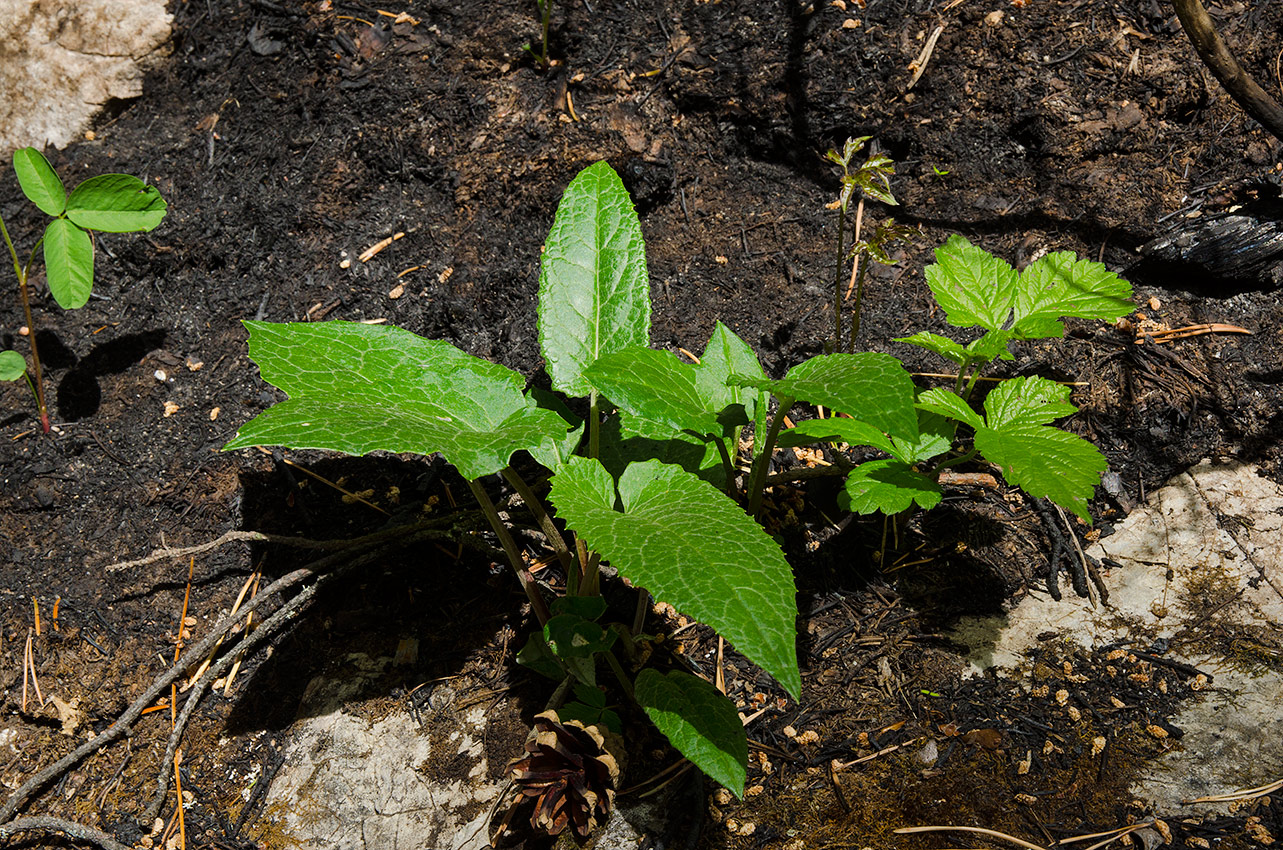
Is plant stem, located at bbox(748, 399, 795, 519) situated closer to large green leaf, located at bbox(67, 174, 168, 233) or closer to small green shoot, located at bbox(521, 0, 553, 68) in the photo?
small green shoot, located at bbox(521, 0, 553, 68)

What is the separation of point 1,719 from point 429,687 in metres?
1.15

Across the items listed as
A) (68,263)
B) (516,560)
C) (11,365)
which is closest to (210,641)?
(516,560)

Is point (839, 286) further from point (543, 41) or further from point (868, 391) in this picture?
point (543, 41)

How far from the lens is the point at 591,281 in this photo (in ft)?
6.06

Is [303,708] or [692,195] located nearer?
[303,708]

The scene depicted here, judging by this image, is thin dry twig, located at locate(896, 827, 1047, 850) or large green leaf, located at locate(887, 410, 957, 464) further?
large green leaf, located at locate(887, 410, 957, 464)

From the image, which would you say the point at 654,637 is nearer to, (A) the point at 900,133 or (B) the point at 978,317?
(B) the point at 978,317

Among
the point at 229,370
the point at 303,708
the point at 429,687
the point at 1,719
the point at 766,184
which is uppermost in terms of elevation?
the point at 766,184

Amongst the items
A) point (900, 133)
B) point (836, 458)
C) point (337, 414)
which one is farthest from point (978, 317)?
point (337, 414)

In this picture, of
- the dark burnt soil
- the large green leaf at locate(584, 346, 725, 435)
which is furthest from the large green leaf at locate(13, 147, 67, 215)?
the large green leaf at locate(584, 346, 725, 435)

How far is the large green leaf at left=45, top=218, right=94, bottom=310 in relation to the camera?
7.62 ft

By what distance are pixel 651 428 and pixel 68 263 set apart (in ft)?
6.49

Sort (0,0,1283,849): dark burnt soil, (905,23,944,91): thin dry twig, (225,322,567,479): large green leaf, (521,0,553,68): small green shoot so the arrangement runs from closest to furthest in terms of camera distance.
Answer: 1. (225,322,567,479): large green leaf
2. (0,0,1283,849): dark burnt soil
3. (905,23,944,91): thin dry twig
4. (521,0,553,68): small green shoot

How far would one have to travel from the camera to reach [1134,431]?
204cm
